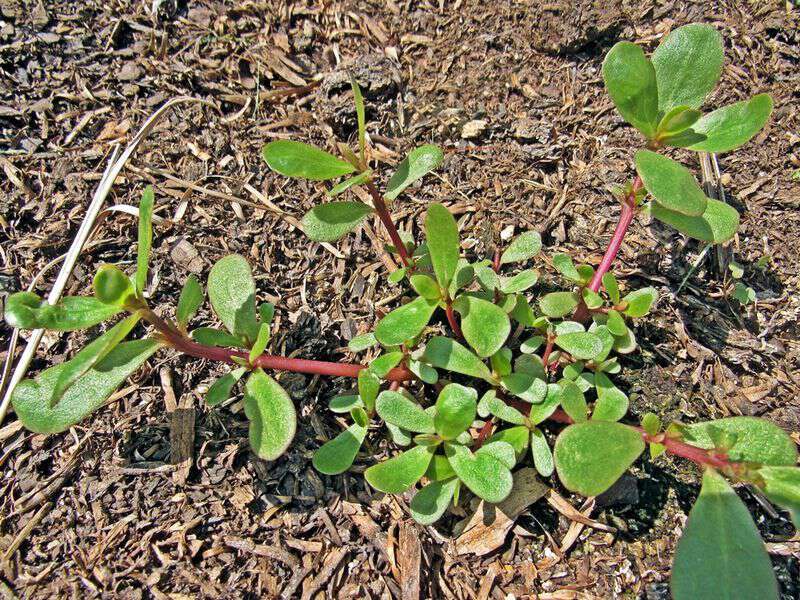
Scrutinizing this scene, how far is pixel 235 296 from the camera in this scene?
2.00 m

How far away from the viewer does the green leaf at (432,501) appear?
182 cm

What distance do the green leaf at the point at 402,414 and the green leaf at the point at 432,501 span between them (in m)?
0.18

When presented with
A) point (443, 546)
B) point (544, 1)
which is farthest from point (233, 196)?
point (544, 1)

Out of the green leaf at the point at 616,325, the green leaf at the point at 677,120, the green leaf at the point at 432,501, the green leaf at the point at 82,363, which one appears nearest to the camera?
the green leaf at the point at 82,363

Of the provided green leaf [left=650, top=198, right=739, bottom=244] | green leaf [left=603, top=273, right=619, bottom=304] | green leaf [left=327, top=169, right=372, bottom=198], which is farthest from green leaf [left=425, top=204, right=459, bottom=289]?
green leaf [left=650, top=198, right=739, bottom=244]

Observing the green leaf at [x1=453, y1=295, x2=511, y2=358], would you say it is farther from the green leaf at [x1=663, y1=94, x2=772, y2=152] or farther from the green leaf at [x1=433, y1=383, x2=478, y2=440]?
the green leaf at [x1=663, y1=94, x2=772, y2=152]

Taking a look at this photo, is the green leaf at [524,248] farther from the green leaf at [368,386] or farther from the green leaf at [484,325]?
the green leaf at [368,386]

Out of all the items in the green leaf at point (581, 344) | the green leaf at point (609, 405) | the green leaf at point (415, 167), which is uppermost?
the green leaf at point (415, 167)

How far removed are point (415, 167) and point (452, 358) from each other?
64 cm

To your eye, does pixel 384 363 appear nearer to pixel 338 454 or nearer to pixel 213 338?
pixel 338 454

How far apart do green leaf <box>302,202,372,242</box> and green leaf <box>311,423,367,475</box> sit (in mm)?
671

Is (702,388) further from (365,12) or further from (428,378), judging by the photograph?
(365,12)

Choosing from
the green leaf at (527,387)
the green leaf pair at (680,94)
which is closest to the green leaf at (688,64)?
the green leaf pair at (680,94)

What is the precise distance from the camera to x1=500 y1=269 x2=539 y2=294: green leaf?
6.83ft
